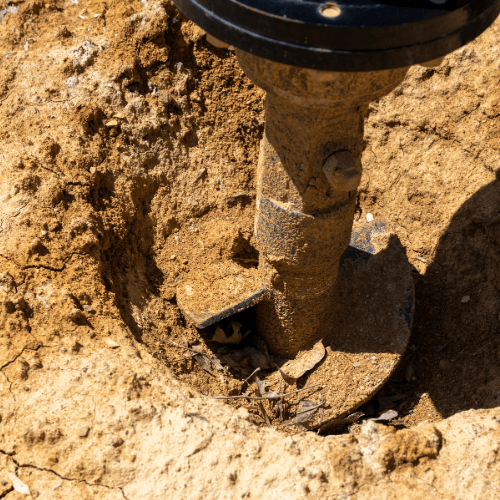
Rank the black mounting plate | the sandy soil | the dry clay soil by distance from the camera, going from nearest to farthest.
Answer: the black mounting plate → the dry clay soil → the sandy soil

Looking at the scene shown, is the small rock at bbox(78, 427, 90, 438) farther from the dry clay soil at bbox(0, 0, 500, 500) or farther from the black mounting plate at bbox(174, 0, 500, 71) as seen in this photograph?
the black mounting plate at bbox(174, 0, 500, 71)

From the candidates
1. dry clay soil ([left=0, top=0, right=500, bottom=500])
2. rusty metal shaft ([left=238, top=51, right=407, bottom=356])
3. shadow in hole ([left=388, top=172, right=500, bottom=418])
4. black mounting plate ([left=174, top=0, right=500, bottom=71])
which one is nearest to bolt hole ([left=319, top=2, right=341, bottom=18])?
black mounting plate ([left=174, top=0, right=500, bottom=71])

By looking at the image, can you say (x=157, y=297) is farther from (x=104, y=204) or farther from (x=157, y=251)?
(x=104, y=204)

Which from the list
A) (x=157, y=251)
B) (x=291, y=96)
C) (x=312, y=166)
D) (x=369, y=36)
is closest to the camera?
(x=369, y=36)

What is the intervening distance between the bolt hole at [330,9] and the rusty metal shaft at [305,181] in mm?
241

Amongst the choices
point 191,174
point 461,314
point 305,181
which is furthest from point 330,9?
point 461,314

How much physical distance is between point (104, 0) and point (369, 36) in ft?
9.34

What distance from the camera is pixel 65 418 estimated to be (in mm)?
2168

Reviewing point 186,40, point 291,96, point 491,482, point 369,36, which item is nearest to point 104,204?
point 186,40

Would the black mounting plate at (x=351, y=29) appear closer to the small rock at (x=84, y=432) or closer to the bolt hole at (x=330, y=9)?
the bolt hole at (x=330, y=9)

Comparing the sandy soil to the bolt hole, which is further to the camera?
the sandy soil

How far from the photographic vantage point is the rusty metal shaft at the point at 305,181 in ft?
6.26

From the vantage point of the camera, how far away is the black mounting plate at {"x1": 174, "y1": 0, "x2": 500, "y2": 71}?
57.5 inches

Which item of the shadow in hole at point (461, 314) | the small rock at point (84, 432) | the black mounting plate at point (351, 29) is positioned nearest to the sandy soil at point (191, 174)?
the shadow in hole at point (461, 314)
